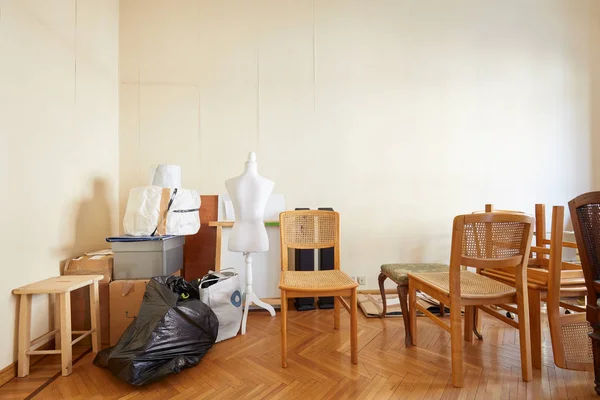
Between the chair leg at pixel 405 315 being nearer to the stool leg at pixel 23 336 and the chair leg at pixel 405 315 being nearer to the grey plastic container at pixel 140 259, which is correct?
the grey plastic container at pixel 140 259

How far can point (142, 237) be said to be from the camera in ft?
6.55

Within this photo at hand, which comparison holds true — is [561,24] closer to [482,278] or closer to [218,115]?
[482,278]

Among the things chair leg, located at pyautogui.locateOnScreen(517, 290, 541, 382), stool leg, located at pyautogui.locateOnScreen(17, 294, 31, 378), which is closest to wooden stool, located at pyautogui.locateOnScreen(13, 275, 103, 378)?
stool leg, located at pyautogui.locateOnScreen(17, 294, 31, 378)

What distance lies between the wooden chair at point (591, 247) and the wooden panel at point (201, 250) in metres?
2.73

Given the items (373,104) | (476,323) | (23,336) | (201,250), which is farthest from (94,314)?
(373,104)

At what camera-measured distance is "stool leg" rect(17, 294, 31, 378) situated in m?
1.55

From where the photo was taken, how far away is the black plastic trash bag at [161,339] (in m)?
1.42

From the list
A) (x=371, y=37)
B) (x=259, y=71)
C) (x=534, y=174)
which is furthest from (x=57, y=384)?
(x=534, y=174)

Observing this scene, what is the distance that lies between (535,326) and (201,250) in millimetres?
2720

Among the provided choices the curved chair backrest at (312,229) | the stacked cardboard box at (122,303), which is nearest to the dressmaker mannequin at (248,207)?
the curved chair backrest at (312,229)

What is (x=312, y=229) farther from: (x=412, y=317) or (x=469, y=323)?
(x=469, y=323)

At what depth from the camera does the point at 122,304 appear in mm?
1928

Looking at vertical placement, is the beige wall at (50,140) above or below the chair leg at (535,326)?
above

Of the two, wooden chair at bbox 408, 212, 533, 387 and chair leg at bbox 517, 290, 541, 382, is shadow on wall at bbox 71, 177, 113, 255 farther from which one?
chair leg at bbox 517, 290, 541, 382
